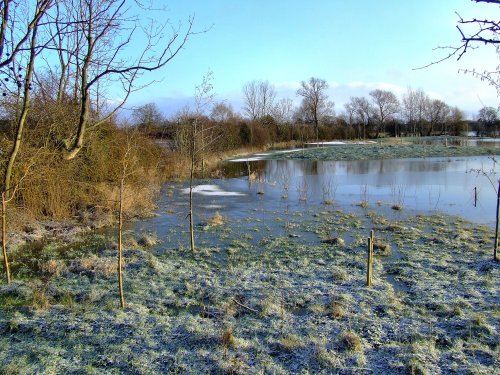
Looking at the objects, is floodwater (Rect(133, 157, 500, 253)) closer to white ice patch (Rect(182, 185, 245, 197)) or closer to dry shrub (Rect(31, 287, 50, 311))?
white ice patch (Rect(182, 185, 245, 197))

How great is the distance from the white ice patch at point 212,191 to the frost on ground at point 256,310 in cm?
846

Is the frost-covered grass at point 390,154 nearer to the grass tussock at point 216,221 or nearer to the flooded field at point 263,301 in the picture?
the flooded field at point 263,301

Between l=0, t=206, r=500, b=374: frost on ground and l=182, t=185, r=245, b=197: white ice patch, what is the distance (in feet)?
27.7

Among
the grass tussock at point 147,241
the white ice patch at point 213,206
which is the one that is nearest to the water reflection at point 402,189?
the white ice patch at point 213,206

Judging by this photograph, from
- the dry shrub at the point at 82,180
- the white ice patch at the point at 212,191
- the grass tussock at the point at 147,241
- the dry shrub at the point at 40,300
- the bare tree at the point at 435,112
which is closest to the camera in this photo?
the dry shrub at the point at 40,300

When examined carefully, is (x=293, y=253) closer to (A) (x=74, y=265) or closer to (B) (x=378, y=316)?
(B) (x=378, y=316)

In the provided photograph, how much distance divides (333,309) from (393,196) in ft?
36.9

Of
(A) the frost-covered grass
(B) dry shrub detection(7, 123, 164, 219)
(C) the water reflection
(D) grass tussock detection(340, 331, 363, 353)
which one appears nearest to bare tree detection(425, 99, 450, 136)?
(A) the frost-covered grass

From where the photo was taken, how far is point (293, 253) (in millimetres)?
8234

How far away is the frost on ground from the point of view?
393 centimetres

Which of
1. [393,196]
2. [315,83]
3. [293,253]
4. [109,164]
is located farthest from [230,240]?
[315,83]

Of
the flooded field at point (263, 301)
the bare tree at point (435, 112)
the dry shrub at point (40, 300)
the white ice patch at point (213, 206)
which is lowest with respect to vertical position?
the flooded field at point (263, 301)

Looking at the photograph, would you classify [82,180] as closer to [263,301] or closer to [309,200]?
[309,200]

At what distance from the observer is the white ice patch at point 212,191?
17.5 metres
